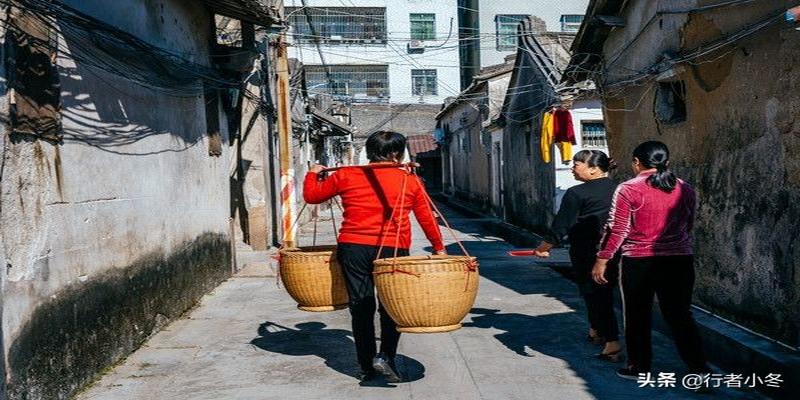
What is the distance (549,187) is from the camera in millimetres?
16188

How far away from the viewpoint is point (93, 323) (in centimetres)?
580

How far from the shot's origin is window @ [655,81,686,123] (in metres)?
7.85

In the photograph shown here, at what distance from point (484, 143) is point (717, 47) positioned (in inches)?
754

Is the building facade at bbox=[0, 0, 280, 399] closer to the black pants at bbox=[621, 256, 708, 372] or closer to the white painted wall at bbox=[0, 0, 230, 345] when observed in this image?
the white painted wall at bbox=[0, 0, 230, 345]

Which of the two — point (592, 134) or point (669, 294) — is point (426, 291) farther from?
point (592, 134)

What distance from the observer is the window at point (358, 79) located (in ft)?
145

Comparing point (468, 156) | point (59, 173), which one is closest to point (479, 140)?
point (468, 156)

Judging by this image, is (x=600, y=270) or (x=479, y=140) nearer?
(x=600, y=270)

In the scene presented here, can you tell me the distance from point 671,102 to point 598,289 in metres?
2.95

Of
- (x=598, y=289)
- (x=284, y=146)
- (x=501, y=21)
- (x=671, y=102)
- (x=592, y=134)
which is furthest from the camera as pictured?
(x=501, y=21)

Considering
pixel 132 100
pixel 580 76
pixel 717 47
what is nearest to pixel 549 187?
pixel 580 76

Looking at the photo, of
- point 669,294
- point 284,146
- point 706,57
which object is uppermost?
point 706,57

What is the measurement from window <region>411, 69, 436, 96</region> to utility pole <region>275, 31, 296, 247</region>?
32348mm

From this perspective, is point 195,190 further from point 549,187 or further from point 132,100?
point 549,187
